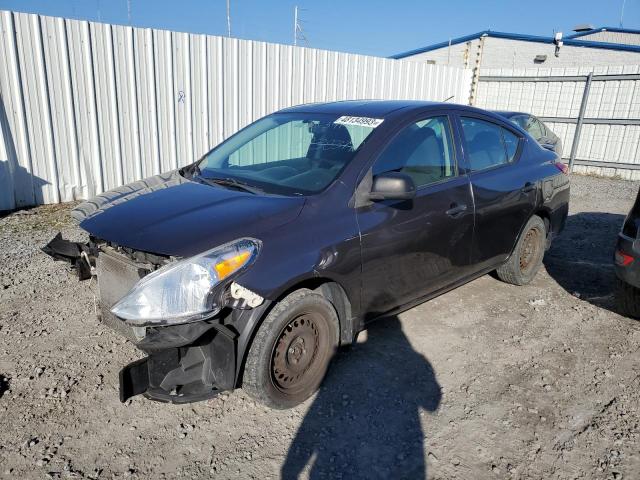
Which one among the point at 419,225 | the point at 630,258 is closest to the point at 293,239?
the point at 419,225

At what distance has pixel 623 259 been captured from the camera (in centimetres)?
369

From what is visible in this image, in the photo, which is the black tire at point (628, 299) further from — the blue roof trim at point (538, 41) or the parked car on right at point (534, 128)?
the blue roof trim at point (538, 41)

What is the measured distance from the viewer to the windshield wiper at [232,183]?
120 inches

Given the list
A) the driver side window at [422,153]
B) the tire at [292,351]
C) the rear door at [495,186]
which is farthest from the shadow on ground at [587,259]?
the tire at [292,351]

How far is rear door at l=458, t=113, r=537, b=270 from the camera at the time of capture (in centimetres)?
382

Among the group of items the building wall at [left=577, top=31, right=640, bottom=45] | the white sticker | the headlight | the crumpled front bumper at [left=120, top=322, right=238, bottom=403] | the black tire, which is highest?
the building wall at [left=577, top=31, right=640, bottom=45]

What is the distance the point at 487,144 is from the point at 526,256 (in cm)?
130

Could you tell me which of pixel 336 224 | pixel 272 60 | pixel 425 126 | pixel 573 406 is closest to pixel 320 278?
pixel 336 224

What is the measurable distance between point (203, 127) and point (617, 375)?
6961 mm

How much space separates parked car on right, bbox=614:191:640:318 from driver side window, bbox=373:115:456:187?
1445 mm

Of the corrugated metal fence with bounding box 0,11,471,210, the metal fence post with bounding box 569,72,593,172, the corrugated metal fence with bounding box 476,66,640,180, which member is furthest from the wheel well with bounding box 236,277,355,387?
the metal fence post with bounding box 569,72,593,172

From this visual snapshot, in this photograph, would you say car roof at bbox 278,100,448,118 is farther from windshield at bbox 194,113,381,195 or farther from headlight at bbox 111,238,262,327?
headlight at bbox 111,238,262,327

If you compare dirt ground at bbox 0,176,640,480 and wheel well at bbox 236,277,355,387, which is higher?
wheel well at bbox 236,277,355,387

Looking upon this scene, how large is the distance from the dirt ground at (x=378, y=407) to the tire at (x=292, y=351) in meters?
0.16
